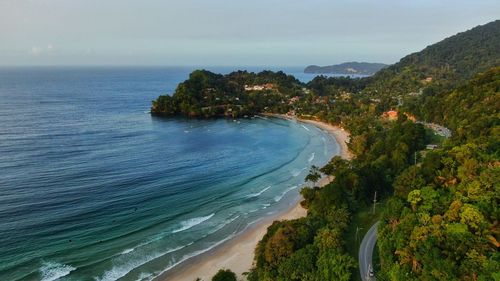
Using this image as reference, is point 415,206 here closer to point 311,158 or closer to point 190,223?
point 190,223

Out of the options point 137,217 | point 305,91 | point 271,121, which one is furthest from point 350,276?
point 305,91

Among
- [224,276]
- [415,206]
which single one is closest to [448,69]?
[415,206]

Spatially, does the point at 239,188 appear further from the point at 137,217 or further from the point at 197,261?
the point at 197,261

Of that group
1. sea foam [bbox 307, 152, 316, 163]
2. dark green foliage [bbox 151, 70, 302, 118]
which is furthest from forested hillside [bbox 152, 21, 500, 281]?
dark green foliage [bbox 151, 70, 302, 118]

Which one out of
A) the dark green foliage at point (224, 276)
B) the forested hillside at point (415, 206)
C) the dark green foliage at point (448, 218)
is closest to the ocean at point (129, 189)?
the dark green foliage at point (224, 276)

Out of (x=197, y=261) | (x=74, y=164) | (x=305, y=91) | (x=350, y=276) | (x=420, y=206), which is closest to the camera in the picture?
(x=350, y=276)

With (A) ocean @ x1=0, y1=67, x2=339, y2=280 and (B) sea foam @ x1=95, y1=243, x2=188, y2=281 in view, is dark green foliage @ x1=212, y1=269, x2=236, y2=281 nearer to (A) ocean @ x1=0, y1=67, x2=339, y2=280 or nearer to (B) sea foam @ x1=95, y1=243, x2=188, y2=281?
(A) ocean @ x1=0, y1=67, x2=339, y2=280

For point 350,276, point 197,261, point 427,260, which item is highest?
point 427,260
